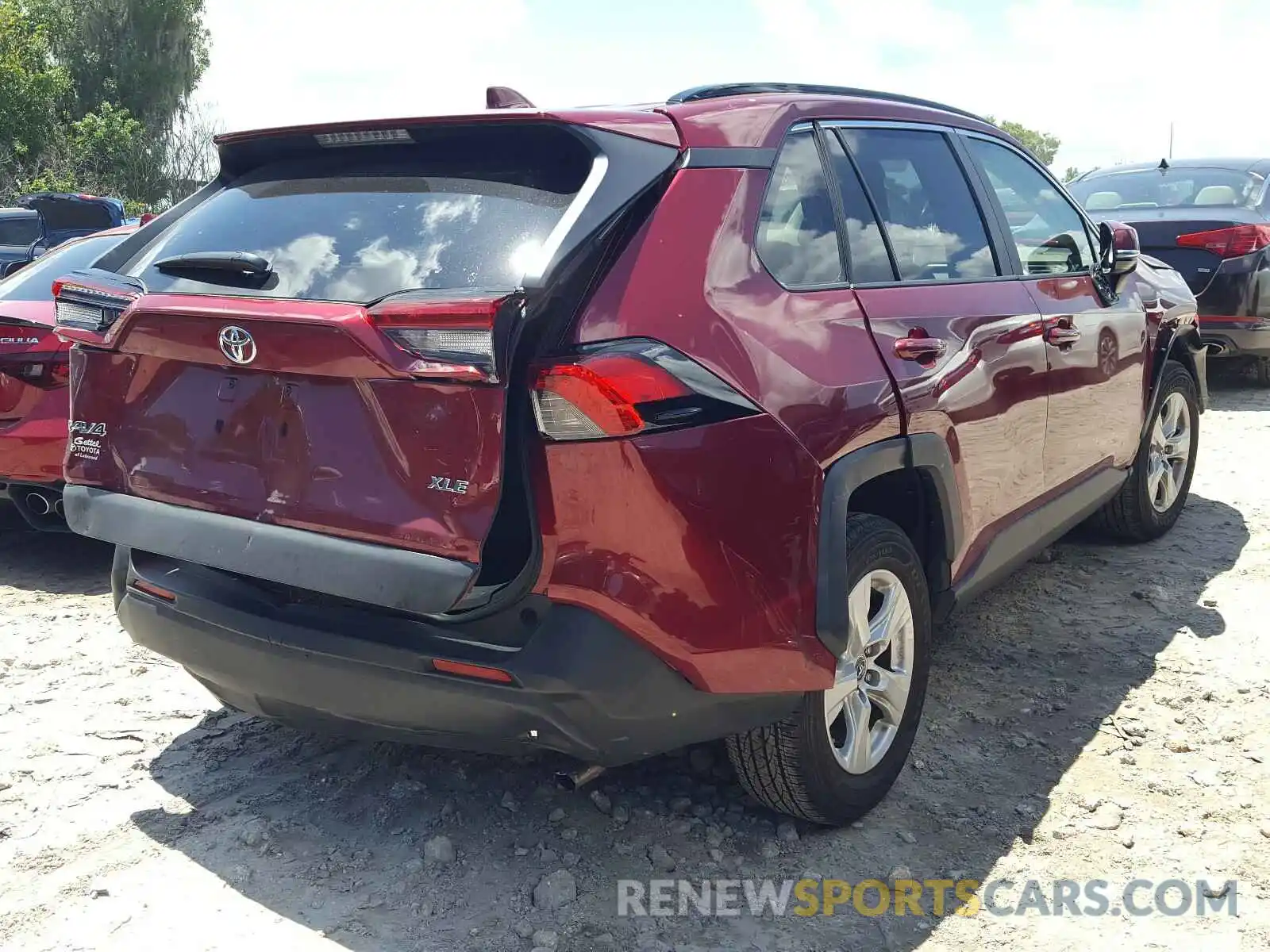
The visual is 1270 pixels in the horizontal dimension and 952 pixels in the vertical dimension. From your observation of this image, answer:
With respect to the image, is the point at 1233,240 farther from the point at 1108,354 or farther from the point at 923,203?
the point at 923,203

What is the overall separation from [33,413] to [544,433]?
3457 mm

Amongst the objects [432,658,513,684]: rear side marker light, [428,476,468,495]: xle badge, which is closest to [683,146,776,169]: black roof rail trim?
[428,476,468,495]: xle badge

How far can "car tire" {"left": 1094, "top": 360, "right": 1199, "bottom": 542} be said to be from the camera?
500 cm

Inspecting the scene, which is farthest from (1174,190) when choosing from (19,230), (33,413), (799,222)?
(19,230)

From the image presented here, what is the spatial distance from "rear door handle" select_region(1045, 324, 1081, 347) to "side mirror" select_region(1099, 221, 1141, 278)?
561 millimetres

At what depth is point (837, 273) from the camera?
9.15ft

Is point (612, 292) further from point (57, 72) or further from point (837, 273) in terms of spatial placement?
point (57, 72)

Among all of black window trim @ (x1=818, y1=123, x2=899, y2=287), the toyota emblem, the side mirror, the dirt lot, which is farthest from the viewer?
the side mirror

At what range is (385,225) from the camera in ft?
8.07

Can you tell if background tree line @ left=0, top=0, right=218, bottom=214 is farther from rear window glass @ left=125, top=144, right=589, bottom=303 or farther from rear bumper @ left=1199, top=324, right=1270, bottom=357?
rear window glass @ left=125, top=144, right=589, bottom=303

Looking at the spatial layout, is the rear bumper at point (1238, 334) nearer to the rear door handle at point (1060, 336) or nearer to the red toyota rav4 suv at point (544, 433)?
the rear door handle at point (1060, 336)

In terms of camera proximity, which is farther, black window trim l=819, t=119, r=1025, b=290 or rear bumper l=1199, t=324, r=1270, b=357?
rear bumper l=1199, t=324, r=1270, b=357

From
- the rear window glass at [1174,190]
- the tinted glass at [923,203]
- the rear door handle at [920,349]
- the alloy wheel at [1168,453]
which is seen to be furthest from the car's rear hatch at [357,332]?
the rear window glass at [1174,190]

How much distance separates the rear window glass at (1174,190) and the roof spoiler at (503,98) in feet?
23.9
